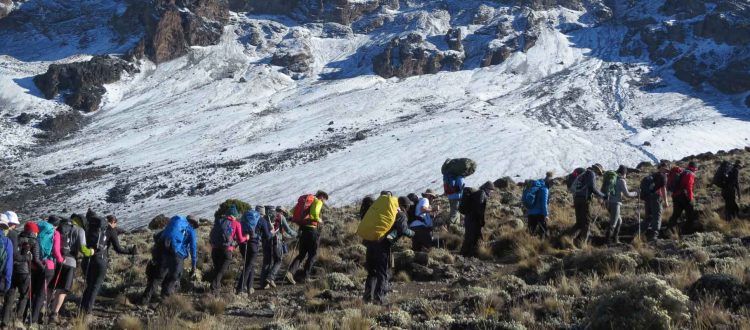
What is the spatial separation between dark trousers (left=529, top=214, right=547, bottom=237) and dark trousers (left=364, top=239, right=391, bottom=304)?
505 centimetres

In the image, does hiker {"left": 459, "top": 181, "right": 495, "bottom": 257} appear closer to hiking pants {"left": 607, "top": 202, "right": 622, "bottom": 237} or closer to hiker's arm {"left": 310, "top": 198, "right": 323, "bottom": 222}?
hiking pants {"left": 607, "top": 202, "right": 622, "bottom": 237}

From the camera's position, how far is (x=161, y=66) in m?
101

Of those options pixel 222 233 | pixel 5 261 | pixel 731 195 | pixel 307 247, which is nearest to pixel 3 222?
pixel 5 261

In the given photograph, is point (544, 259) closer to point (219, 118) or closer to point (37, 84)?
point (219, 118)

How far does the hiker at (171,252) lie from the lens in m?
8.74

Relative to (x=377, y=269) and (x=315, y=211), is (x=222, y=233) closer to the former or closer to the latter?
(x=315, y=211)

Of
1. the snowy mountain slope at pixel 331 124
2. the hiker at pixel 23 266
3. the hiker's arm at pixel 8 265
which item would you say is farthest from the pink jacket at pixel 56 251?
the snowy mountain slope at pixel 331 124

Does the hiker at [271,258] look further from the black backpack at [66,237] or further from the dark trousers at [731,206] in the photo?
the dark trousers at [731,206]

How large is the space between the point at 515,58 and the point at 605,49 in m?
20.2

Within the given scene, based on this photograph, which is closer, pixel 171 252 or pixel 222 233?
pixel 171 252

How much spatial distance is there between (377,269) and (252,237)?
9.79ft

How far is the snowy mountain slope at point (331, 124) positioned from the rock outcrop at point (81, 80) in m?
1.84

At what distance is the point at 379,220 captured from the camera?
25.1ft

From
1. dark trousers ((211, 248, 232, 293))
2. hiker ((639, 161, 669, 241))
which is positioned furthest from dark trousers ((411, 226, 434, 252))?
hiker ((639, 161, 669, 241))
